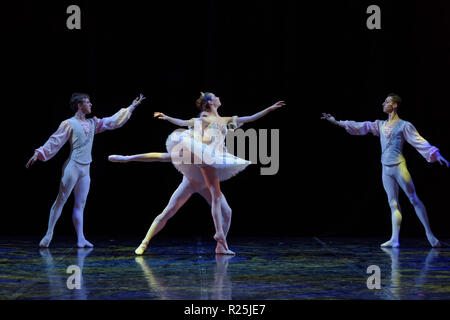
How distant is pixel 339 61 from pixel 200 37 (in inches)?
63.7

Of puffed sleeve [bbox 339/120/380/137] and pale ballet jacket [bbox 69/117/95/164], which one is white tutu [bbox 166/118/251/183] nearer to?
pale ballet jacket [bbox 69/117/95/164]

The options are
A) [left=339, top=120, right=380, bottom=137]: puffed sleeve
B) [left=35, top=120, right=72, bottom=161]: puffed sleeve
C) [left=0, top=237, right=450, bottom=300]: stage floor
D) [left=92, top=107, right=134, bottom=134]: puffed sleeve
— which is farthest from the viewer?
[left=339, top=120, right=380, bottom=137]: puffed sleeve

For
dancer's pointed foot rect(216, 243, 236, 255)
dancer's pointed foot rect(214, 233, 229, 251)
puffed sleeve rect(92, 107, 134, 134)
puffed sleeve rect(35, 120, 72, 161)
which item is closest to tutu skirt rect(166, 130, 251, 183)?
dancer's pointed foot rect(214, 233, 229, 251)

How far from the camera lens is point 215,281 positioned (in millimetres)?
3549

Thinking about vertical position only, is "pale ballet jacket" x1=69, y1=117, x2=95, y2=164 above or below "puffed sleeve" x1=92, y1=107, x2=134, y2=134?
below

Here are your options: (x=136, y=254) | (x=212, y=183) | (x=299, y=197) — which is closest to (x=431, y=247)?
(x=299, y=197)

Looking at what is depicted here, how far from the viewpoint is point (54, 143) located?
5.77 meters

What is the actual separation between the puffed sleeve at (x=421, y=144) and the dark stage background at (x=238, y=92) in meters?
1.17

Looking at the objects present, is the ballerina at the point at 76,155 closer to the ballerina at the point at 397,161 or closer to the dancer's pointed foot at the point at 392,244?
the ballerina at the point at 397,161

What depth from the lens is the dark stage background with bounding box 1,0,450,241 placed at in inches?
275

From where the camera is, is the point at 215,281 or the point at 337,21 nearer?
the point at 215,281

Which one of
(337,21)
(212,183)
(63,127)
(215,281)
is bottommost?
(215,281)
